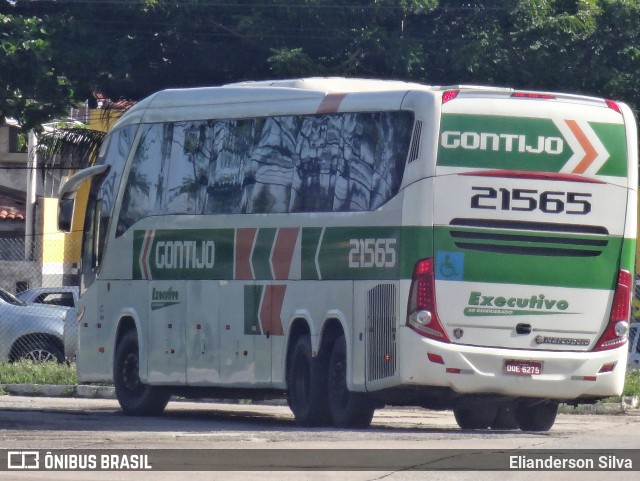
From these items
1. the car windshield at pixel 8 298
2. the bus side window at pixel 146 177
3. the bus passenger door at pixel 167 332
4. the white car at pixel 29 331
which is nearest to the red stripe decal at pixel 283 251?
the bus passenger door at pixel 167 332

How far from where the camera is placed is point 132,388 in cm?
1889

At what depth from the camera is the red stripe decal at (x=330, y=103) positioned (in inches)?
Result: 618

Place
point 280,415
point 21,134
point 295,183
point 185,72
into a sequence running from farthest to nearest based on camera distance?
point 185,72
point 21,134
point 280,415
point 295,183

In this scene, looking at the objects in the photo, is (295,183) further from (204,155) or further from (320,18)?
(320,18)

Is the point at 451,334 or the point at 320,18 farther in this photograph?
the point at 320,18

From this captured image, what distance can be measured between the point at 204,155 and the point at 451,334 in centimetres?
450

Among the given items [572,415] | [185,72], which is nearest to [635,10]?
[185,72]

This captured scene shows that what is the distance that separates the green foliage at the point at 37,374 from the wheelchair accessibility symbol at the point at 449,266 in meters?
9.72

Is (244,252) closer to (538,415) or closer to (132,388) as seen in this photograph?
(132,388)

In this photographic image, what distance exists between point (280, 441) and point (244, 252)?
14.4ft

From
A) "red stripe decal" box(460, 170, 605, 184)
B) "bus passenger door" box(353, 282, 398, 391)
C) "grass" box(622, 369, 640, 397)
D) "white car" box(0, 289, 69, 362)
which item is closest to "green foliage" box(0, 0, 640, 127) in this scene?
"white car" box(0, 289, 69, 362)

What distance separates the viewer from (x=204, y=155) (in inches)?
689

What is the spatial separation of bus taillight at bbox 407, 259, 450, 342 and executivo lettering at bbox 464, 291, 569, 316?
33 centimetres

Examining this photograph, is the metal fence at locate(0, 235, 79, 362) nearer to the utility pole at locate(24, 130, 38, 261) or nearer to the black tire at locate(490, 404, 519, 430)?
the utility pole at locate(24, 130, 38, 261)
